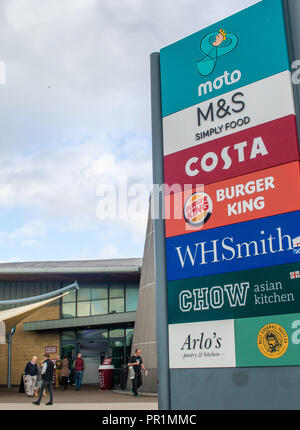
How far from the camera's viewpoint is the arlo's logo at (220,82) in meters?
5.36

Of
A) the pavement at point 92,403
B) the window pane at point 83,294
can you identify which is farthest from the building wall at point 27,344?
the pavement at point 92,403

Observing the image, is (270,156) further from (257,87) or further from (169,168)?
(169,168)

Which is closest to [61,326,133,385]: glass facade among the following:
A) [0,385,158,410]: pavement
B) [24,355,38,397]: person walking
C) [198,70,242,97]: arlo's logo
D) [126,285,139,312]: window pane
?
[126,285,139,312]: window pane

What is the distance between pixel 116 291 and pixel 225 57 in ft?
79.8

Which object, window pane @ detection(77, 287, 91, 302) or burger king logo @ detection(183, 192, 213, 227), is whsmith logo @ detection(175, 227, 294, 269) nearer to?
burger king logo @ detection(183, 192, 213, 227)

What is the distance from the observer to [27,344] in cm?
2948

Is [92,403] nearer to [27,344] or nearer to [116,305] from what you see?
[116,305]

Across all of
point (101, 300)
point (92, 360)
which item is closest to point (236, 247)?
point (101, 300)

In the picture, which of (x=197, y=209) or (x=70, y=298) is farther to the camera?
(x=70, y=298)

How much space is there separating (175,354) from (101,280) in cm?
2432

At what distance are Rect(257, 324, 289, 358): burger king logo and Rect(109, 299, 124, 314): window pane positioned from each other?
24.1 m

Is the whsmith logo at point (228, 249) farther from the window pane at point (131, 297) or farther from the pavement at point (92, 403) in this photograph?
the window pane at point (131, 297)

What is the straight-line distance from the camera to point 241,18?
17.7ft
